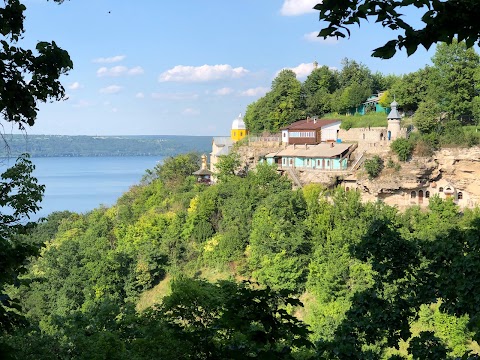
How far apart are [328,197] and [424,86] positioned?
8.75 metres

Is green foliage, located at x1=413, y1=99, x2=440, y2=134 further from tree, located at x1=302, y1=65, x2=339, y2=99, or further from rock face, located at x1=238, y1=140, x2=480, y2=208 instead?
tree, located at x1=302, y1=65, x2=339, y2=99

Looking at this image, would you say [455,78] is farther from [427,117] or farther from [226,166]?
[226,166]

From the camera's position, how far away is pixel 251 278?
2594 centimetres

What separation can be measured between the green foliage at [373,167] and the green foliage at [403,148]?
1.01m

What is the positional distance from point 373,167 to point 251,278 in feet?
26.8

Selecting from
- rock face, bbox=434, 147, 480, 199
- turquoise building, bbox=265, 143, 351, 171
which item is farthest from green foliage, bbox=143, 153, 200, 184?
rock face, bbox=434, 147, 480, 199

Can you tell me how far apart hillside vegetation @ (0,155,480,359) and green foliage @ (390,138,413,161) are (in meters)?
2.96

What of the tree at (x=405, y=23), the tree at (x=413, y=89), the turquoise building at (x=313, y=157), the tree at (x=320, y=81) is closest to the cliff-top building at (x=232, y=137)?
the tree at (x=320, y=81)

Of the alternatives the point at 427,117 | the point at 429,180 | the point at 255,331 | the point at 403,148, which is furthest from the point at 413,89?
the point at 255,331

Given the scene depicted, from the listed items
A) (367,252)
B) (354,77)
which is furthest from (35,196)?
(354,77)

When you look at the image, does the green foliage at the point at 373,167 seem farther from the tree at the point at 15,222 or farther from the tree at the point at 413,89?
the tree at the point at 15,222

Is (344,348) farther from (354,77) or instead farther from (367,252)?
(354,77)

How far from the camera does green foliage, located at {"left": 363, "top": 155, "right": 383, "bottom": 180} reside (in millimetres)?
26453

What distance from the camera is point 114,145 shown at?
164000 millimetres
